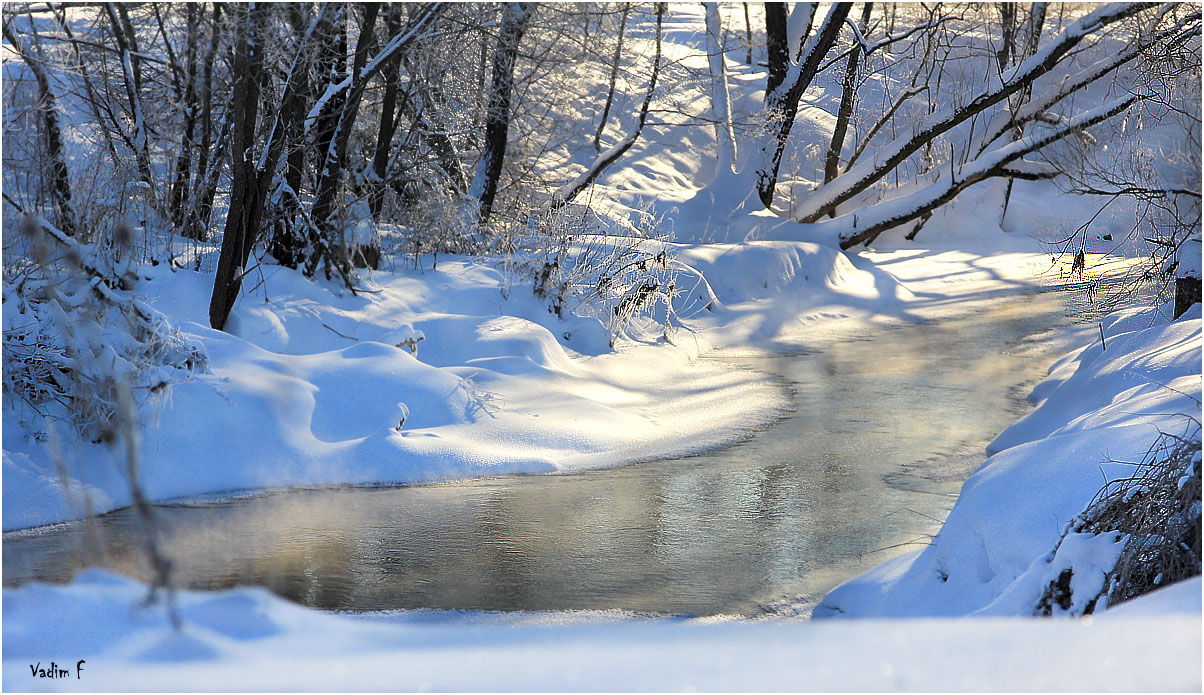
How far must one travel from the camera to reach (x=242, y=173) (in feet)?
26.8

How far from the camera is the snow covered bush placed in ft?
34.6

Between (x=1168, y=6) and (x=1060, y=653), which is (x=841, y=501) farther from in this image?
(x=1168, y=6)

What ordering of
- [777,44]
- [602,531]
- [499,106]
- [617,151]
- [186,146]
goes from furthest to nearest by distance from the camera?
[777,44]
[617,151]
[499,106]
[186,146]
[602,531]

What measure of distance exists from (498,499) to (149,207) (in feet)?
18.9

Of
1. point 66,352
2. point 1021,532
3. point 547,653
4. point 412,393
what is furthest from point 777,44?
point 547,653

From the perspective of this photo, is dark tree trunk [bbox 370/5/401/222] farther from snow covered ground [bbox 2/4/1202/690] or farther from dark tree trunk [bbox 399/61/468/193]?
snow covered ground [bbox 2/4/1202/690]

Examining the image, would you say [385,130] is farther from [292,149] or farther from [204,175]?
[292,149]

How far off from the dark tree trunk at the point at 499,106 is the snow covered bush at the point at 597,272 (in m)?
1.71

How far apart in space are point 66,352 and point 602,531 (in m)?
3.64

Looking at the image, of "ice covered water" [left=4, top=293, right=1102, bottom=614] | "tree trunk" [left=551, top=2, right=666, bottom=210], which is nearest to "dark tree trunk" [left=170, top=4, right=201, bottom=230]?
"tree trunk" [left=551, top=2, right=666, bottom=210]

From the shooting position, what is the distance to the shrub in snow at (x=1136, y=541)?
3.18 meters

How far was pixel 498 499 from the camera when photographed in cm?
630

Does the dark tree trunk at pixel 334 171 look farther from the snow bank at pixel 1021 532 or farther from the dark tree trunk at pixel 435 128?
the snow bank at pixel 1021 532

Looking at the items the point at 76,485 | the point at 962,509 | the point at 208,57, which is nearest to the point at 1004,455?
the point at 962,509
